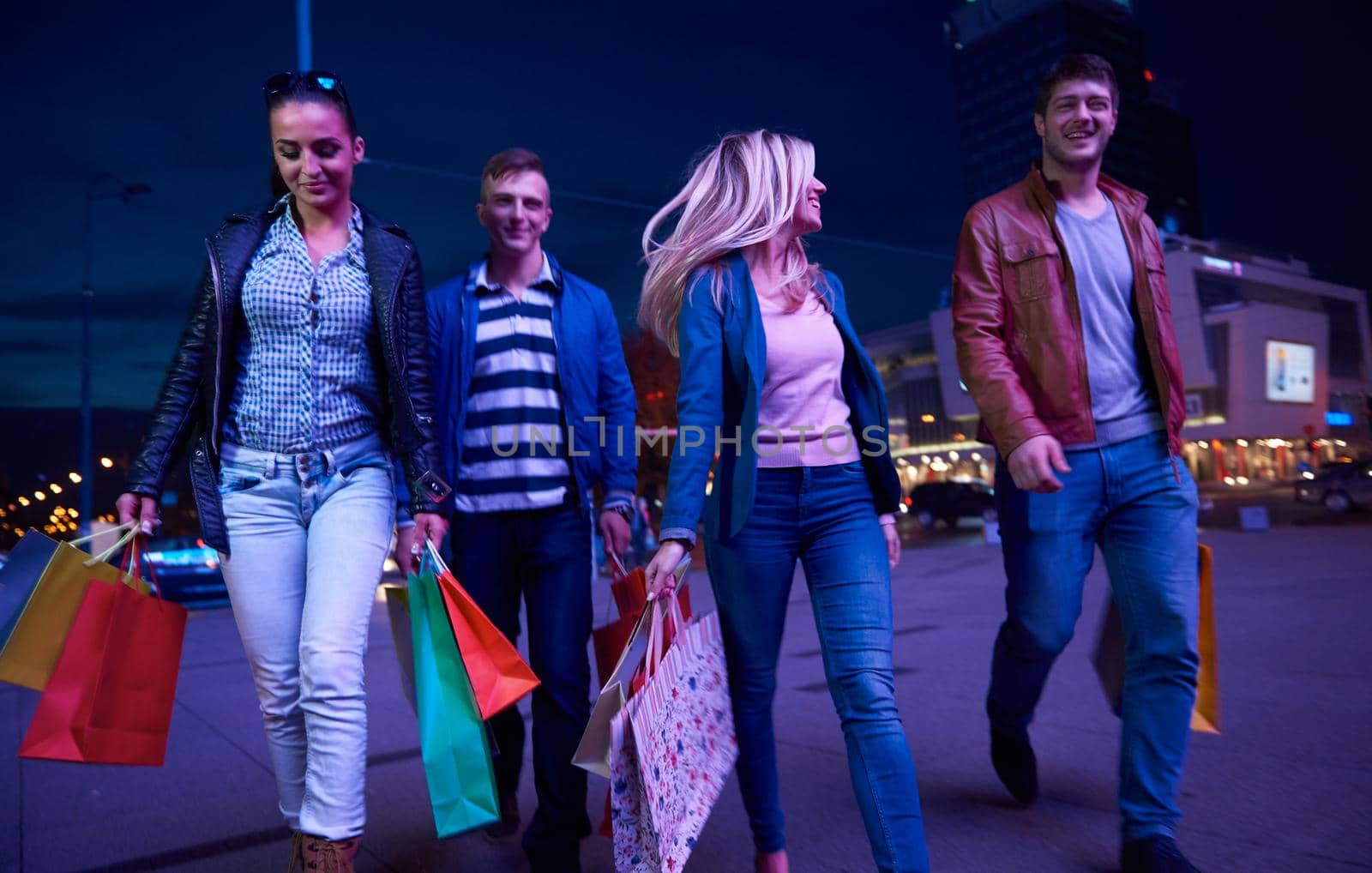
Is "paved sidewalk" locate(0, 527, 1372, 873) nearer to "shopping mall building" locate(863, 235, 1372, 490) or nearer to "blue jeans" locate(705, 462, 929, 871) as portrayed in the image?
"blue jeans" locate(705, 462, 929, 871)

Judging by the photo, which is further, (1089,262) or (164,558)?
(164,558)

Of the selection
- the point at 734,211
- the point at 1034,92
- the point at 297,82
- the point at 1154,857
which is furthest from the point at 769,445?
the point at 1034,92

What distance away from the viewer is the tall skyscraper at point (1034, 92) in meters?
133

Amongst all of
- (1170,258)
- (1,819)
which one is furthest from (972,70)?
(1,819)

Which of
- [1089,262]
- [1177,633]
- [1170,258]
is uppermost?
[1170,258]

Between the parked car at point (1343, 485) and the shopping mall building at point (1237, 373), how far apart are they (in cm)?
3516

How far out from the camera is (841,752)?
411 cm

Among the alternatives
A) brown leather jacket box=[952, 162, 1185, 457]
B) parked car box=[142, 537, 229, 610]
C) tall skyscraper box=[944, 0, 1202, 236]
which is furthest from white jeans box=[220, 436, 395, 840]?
tall skyscraper box=[944, 0, 1202, 236]

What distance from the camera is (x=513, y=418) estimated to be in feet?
10.2

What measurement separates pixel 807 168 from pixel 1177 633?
1.55 meters

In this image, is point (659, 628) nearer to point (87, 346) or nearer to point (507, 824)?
point (507, 824)

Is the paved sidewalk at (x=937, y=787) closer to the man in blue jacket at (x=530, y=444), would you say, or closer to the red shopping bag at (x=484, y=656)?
the man in blue jacket at (x=530, y=444)

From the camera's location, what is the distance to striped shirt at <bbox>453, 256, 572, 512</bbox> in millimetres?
3066

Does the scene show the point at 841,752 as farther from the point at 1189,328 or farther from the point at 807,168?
the point at 1189,328
